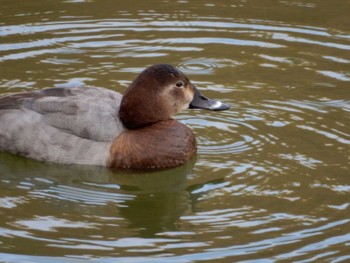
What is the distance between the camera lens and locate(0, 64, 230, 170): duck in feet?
30.0

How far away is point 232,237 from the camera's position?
749 centimetres

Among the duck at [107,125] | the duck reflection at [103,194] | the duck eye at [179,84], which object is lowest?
the duck reflection at [103,194]

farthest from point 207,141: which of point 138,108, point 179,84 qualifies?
point 138,108

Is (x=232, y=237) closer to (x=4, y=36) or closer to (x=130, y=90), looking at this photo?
(x=130, y=90)

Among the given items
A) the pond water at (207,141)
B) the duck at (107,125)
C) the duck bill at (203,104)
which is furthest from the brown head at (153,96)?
the pond water at (207,141)

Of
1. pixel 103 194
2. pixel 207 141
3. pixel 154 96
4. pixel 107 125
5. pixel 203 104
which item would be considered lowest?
pixel 103 194

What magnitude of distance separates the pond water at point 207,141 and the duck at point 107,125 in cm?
14

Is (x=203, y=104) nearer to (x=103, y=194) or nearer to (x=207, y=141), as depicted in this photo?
(x=207, y=141)

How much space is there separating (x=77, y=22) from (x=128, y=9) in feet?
2.70

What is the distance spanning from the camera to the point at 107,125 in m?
9.18

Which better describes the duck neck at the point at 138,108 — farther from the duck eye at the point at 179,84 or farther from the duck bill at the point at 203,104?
the duck bill at the point at 203,104

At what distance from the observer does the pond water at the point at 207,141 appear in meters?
7.45

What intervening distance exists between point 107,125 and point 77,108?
320mm

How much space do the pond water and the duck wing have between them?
1.16ft
